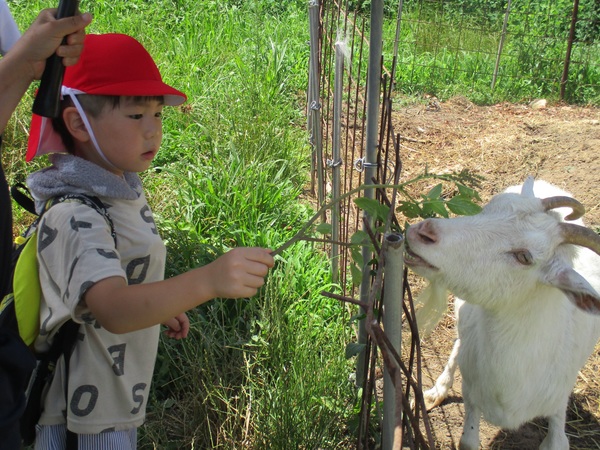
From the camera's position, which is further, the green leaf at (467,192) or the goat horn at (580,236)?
the goat horn at (580,236)

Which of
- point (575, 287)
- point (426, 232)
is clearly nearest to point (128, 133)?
point (426, 232)

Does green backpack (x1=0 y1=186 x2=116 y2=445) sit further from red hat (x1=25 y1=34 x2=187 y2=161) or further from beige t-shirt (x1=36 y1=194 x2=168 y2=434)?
red hat (x1=25 y1=34 x2=187 y2=161)

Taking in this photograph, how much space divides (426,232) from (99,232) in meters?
1.06

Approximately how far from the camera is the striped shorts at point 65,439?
1792 mm

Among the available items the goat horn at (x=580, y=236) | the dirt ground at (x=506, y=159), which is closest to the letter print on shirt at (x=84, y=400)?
the goat horn at (x=580, y=236)

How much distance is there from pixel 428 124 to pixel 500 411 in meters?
4.37

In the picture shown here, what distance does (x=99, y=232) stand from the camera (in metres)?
1.58

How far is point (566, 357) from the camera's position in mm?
2713

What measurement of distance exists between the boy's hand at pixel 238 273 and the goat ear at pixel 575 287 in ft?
4.12

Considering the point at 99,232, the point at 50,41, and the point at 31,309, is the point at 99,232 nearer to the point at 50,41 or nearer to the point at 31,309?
the point at 31,309

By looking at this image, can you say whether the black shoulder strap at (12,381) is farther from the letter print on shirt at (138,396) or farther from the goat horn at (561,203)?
the goat horn at (561,203)

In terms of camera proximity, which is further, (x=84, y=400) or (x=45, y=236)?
(x=84, y=400)

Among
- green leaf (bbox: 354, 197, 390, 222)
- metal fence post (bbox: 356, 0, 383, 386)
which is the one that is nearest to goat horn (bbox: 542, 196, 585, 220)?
metal fence post (bbox: 356, 0, 383, 386)

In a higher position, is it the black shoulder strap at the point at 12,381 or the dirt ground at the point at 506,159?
the black shoulder strap at the point at 12,381
